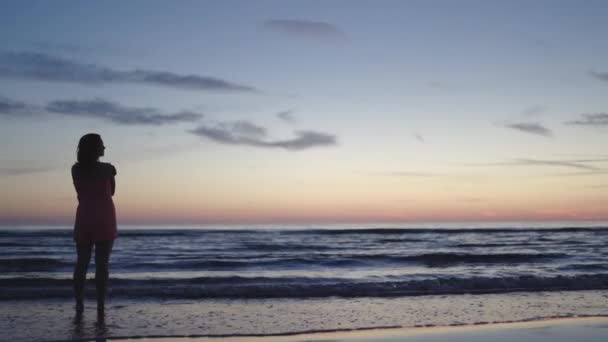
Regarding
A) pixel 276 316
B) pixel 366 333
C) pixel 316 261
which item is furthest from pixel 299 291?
pixel 316 261

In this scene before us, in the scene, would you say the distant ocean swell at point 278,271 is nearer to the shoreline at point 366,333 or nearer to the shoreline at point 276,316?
the shoreline at point 276,316

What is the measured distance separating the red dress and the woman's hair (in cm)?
7

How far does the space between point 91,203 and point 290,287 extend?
3.92 meters

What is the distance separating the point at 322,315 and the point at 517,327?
6.66ft

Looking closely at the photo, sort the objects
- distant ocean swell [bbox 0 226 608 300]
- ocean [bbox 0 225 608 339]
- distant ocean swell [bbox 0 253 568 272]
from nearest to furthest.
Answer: ocean [bbox 0 225 608 339] < distant ocean swell [bbox 0 226 608 300] < distant ocean swell [bbox 0 253 568 272]

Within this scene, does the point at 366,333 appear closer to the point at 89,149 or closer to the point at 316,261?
the point at 89,149

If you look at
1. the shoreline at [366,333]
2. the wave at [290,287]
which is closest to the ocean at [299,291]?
the wave at [290,287]

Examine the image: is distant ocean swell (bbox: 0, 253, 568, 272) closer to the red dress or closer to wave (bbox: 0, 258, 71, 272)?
wave (bbox: 0, 258, 71, 272)

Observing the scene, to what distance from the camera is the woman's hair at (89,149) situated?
5.16m

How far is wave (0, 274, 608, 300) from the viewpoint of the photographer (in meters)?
7.87

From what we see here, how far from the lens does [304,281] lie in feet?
30.4

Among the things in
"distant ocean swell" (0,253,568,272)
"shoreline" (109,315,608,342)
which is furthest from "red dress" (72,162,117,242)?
"distant ocean swell" (0,253,568,272)

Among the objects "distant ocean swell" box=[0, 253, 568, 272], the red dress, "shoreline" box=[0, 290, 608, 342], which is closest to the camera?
"shoreline" box=[0, 290, 608, 342]

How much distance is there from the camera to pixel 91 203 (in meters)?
5.26
